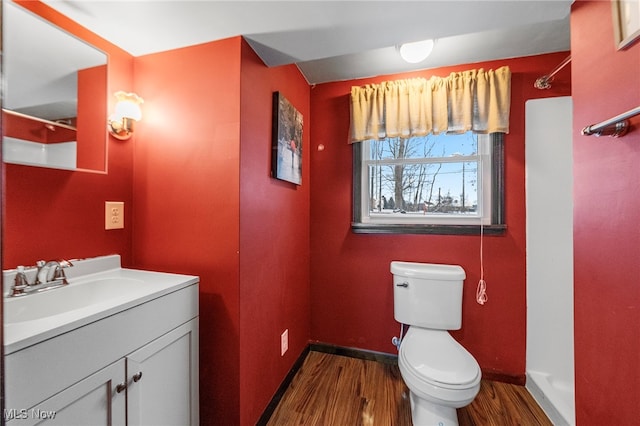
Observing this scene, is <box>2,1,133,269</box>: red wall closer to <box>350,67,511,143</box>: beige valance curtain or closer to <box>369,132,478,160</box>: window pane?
<box>350,67,511,143</box>: beige valance curtain

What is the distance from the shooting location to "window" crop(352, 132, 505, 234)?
174 cm

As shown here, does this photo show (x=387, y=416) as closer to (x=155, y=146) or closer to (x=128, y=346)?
(x=128, y=346)

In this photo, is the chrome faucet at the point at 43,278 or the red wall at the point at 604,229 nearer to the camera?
the red wall at the point at 604,229

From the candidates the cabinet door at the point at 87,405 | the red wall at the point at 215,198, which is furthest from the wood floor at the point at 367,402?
the cabinet door at the point at 87,405

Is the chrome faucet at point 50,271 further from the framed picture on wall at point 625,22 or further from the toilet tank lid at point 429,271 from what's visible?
the framed picture on wall at point 625,22

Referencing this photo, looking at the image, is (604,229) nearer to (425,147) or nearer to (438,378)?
(438,378)

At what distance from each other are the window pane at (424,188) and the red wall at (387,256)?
0.66ft

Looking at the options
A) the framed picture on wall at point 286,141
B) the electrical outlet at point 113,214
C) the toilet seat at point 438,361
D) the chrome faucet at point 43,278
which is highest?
the framed picture on wall at point 286,141

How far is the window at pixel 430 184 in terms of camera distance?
1736 millimetres

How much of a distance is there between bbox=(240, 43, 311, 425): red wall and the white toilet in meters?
0.75

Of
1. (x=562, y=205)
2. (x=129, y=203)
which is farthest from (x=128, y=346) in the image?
(x=562, y=205)

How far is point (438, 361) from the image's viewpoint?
1319 millimetres

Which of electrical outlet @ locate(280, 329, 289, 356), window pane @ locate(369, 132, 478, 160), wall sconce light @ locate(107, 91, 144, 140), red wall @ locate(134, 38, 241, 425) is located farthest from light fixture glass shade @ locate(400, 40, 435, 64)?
electrical outlet @ locate(280, 329, 289, 356)

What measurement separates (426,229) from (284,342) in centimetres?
127
